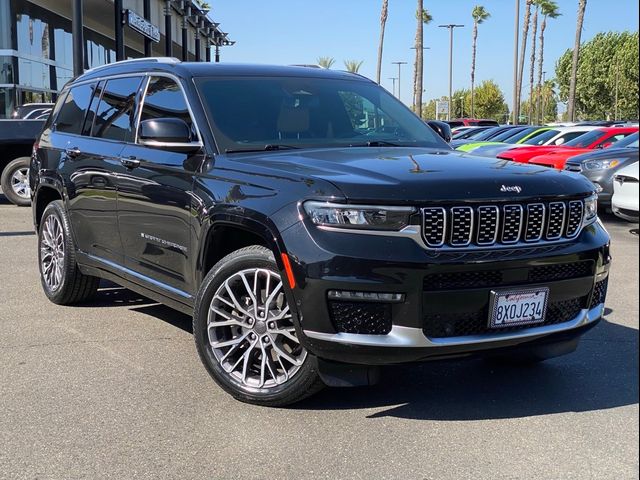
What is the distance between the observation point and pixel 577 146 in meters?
16.0

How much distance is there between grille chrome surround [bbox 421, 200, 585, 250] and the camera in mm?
3500

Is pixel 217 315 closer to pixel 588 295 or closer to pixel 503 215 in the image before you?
pixel 503 215

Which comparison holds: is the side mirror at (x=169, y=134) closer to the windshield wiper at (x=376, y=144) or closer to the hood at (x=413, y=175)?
the hood at (x=413, y=175)

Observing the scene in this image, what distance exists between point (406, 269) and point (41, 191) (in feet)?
14.6

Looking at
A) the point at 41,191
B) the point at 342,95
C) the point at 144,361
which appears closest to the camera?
the point at 144,361

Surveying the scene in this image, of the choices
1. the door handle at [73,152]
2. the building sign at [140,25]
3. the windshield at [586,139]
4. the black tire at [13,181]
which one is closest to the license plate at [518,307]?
the door handle at [73,152]

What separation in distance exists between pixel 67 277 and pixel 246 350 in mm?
2665

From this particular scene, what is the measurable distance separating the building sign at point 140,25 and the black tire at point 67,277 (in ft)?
77.0

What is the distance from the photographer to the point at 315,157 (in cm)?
421

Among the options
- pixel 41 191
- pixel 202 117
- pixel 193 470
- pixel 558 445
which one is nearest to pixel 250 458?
pixel 193 470

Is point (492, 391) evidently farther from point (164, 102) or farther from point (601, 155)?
point (601, 155)

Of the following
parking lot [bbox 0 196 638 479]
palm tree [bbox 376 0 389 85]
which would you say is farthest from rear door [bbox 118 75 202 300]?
palm tree [bbox 376 0 389 85]

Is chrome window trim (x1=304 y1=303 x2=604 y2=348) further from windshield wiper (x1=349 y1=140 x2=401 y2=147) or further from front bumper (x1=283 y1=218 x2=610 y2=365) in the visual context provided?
windshield wiper (x1=349 y1=140 x2=401 y2=147)

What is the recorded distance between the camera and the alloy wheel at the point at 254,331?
388 cm
